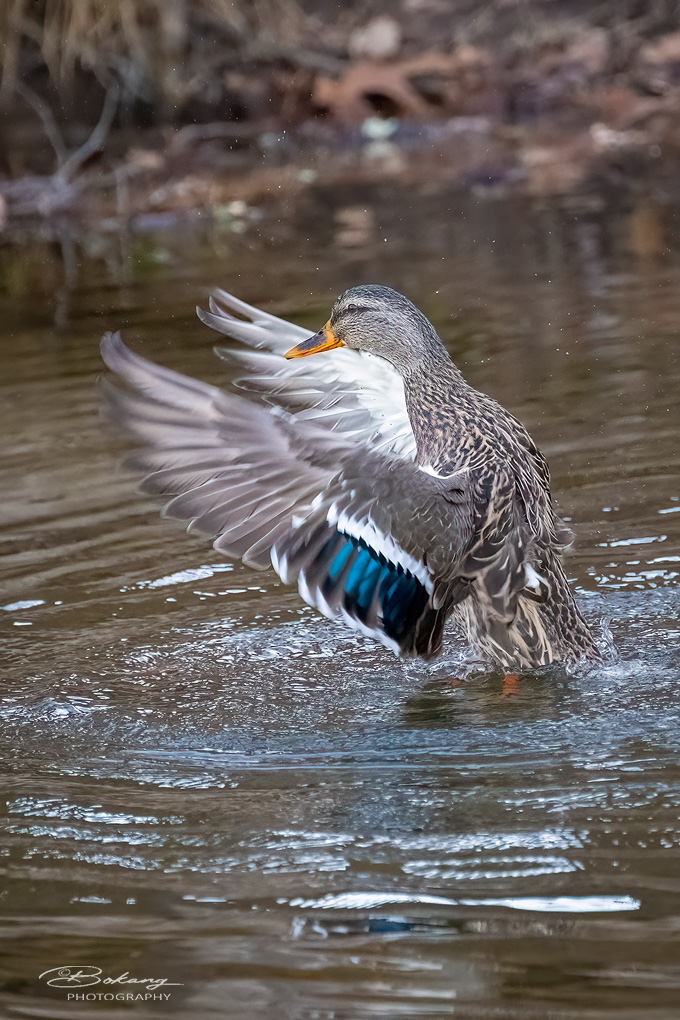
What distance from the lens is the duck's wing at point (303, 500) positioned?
3.85m

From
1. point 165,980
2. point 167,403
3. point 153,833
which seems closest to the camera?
point 165,980

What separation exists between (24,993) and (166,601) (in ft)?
7.52

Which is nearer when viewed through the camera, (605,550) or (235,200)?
(605,550)

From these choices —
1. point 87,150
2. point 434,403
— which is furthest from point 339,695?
point 87,150

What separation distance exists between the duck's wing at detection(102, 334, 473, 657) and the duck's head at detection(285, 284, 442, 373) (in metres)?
0.64

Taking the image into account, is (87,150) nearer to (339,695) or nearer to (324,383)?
(324,383)

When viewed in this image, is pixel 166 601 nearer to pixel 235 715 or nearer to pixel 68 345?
pixel 235 715

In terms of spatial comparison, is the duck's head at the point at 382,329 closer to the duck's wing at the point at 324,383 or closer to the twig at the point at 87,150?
the duck's wing at the point at 324,383

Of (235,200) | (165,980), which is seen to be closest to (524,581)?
(165,980)

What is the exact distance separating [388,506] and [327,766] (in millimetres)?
653

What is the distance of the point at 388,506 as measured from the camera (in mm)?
3811

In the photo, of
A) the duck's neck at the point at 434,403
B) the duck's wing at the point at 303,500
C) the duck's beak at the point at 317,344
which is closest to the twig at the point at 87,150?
the duck's beak at the point at 317,344

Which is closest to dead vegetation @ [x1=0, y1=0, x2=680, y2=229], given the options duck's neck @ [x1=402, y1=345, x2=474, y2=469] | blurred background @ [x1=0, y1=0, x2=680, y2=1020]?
blurred background @ [x1=0, y1=0, x2=680, y2=1020]

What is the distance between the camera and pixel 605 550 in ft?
16.8
